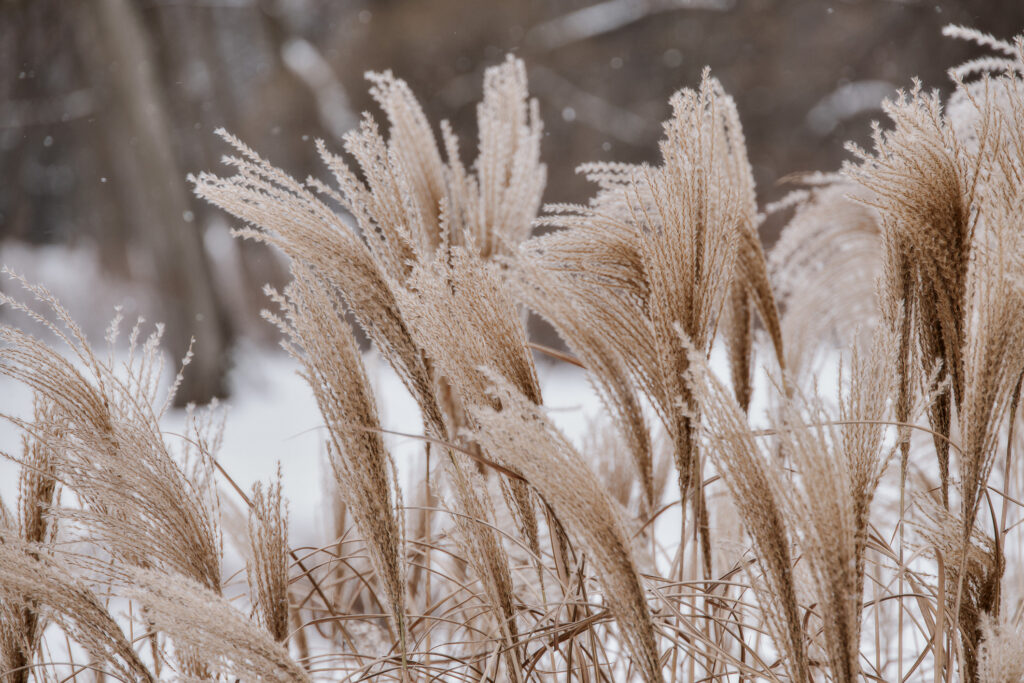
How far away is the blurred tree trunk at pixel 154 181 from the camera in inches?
108

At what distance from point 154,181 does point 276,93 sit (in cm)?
61


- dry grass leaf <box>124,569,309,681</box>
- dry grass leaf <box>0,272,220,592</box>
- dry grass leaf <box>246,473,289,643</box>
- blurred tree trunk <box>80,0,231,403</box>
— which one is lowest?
dry grass leaf <box>124,569,309,681</box>

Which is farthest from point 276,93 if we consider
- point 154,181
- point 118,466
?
point 118,466

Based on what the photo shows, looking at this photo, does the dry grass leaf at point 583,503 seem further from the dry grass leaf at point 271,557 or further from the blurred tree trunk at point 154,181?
the blurred tree trunk at point 154,181

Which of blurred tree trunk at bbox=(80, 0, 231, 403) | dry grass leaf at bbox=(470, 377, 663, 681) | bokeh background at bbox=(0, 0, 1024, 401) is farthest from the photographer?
blurred tree trunk at bbox=(80, 0, 231, 403)

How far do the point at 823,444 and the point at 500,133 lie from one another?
1.71 ft

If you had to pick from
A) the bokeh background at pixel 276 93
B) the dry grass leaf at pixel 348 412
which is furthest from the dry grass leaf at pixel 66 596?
the bokeh background at pixel 276 93

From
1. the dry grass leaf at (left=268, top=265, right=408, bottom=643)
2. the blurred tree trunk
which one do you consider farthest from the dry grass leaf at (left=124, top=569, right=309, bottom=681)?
the blurred tree trunk

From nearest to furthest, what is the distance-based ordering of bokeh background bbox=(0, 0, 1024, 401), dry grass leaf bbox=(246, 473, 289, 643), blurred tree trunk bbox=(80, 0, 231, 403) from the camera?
dry grass leaf bbox=(246, 473, 289, 643), bokeh background bbox=(0, 0, 1024, 401), blurred tree trunk bbox=(80, 0, 231, 403)

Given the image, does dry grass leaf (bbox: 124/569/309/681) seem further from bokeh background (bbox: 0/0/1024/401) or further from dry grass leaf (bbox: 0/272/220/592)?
bokeh background (bbox: 0/0/1024/401)

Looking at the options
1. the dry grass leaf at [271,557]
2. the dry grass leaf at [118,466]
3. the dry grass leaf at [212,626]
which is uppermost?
the dry grass leaf at [118,466]

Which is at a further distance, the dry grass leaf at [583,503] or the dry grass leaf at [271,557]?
the dry grass leaf at [271,557]

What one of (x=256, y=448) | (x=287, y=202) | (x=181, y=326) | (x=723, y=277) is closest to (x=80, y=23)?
(x=181, y=326)

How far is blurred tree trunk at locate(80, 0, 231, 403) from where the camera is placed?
8.97 ft
